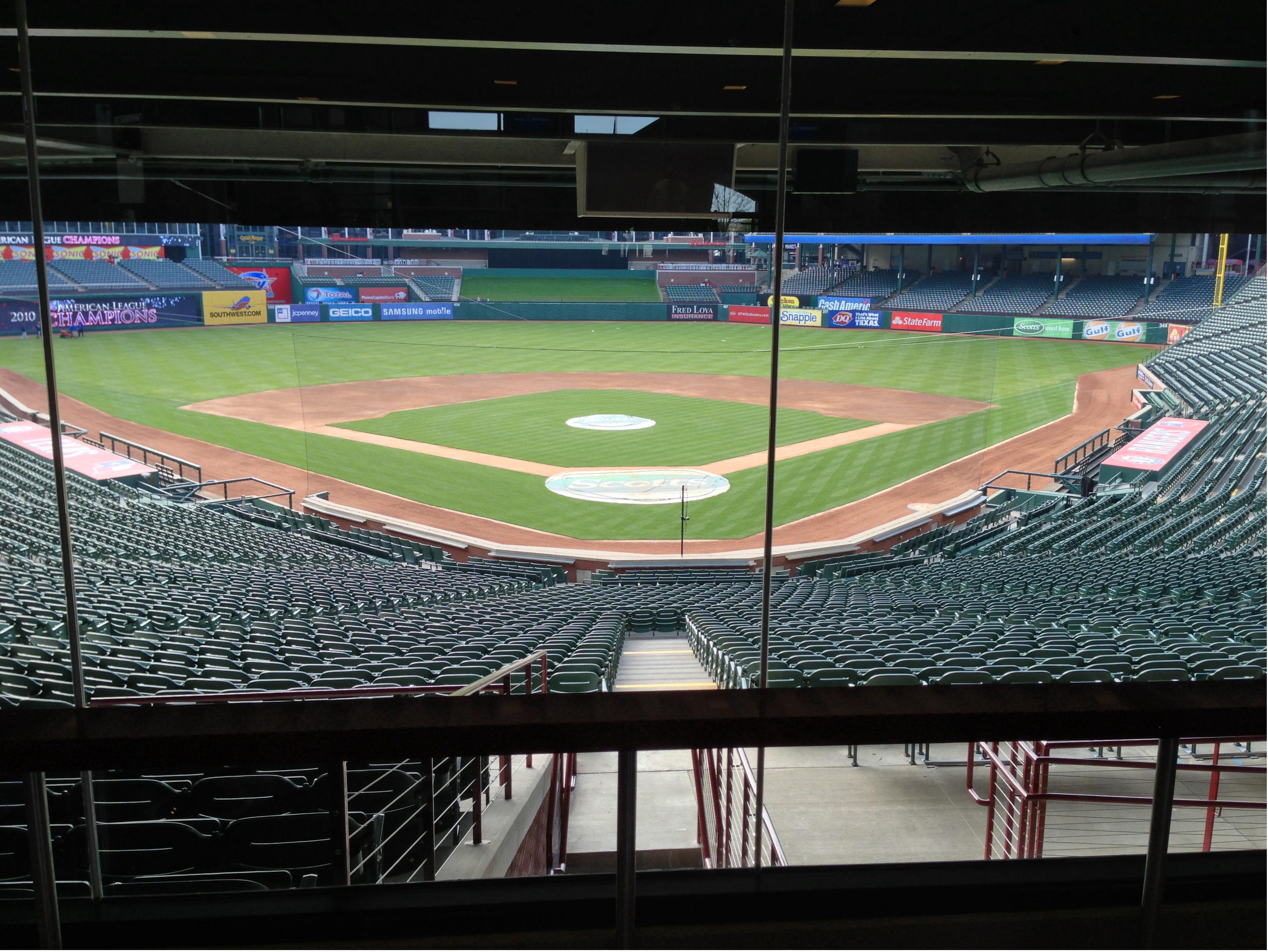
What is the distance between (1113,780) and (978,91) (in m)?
3.48

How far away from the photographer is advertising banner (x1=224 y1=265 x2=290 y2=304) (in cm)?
1630

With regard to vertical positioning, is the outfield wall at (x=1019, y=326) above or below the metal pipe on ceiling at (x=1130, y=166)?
below

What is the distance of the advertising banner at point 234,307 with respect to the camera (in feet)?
50.9

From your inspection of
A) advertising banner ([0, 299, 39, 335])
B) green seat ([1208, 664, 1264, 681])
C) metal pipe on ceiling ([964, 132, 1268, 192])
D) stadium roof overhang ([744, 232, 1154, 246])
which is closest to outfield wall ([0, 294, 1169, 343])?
advertising banner ([0, 299, 39, 335])

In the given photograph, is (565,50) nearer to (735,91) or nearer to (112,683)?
(735,91)

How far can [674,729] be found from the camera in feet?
5.18

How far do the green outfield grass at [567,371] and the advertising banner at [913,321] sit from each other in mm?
457

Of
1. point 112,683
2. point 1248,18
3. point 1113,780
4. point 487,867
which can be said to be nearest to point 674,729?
point 487,867

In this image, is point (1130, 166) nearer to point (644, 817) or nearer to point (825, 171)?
point (825, 171)

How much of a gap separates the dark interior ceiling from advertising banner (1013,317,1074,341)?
1229 inches

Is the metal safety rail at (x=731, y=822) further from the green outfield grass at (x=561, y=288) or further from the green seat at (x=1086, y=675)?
the green outfield grass at (x=561, y=288)

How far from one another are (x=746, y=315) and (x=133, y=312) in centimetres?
1135

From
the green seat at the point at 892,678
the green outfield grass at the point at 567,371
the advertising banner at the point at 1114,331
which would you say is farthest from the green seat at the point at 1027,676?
the advertising banner at the point at 1114,331

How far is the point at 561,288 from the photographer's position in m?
18.9
